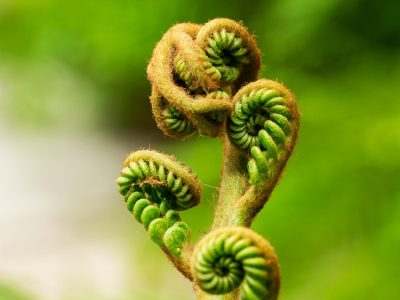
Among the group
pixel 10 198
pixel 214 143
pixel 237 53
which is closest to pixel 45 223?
pixel 10 198

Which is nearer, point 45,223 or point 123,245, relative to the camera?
point 123,245

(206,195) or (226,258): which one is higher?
(206,195)

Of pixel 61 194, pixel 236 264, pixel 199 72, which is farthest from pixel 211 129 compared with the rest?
pixel 61 194

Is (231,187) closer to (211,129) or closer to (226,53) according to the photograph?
(211,129)

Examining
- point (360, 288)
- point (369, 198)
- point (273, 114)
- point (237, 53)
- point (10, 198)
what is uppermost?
point (10, 198)

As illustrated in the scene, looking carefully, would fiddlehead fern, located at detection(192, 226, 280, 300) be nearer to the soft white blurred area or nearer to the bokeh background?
the bokeh background

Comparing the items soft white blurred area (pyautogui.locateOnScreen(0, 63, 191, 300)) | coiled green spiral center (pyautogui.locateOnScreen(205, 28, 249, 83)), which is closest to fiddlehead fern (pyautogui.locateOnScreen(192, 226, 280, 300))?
coiled green spiral center (pyautogui.locateOnScreen(205, 28, 249, 83))

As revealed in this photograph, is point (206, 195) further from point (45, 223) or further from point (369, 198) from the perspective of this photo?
point (45, 223)

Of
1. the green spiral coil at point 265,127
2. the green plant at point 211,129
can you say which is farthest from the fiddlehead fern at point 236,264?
the green spiral coil at point 265,127
